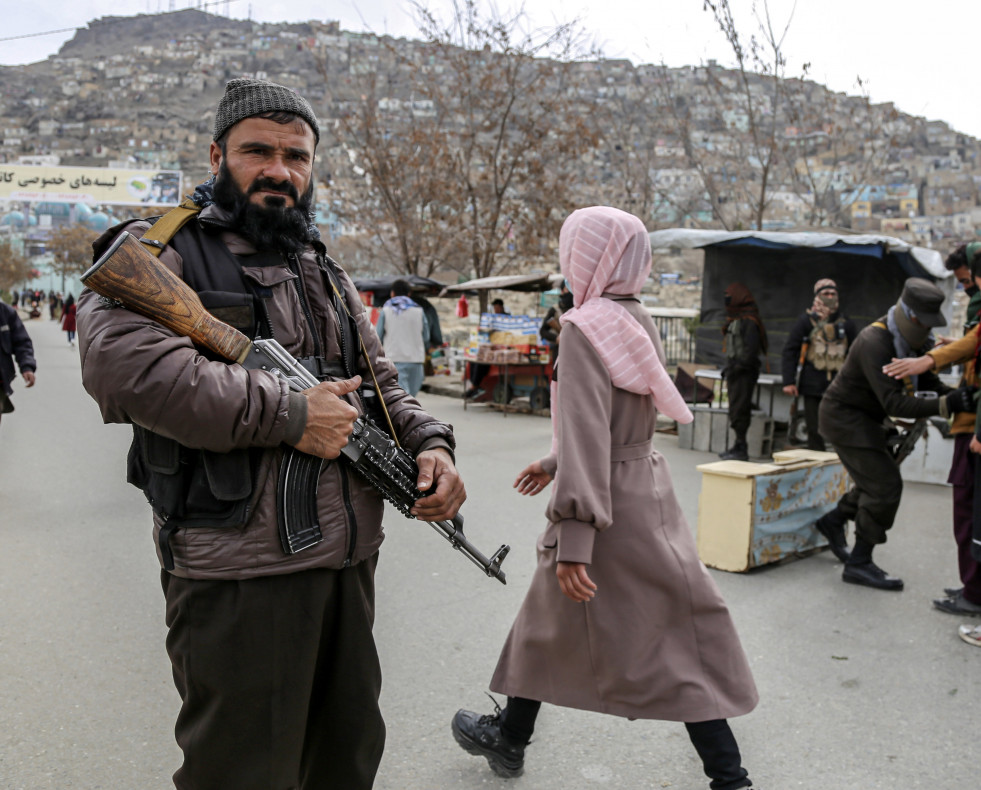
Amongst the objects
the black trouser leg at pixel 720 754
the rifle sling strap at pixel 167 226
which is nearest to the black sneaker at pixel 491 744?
the black trouser leg at pixel 720 754

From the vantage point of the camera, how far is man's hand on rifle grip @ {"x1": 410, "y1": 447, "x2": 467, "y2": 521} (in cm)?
216

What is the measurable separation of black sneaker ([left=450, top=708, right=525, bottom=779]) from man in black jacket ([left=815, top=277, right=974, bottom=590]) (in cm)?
310

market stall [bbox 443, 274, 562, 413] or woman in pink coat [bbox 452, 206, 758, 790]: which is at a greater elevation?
woman in pink coat [bbox 452, 206, 758, 790]

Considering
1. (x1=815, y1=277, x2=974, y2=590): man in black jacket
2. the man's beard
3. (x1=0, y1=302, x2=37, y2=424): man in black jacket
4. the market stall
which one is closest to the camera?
the man's beard

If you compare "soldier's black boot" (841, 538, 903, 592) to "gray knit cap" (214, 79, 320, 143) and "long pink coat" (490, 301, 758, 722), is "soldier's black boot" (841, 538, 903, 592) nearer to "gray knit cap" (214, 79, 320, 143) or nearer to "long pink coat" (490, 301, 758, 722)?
"long pink coat" (490, 301, 758, 722)

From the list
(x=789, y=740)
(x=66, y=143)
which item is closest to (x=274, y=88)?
(x=789, y=740)

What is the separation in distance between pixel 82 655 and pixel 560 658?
2.48m

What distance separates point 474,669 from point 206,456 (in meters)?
2.46

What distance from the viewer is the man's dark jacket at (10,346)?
750 centimetres

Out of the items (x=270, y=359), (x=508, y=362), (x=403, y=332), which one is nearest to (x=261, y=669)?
(x=270, y=359)

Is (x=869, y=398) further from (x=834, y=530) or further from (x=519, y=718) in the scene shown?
(x=519, y=718)

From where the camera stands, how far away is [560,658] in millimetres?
2744

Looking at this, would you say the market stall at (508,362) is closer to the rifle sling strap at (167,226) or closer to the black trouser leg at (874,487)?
the black trouser leg at (874,487)

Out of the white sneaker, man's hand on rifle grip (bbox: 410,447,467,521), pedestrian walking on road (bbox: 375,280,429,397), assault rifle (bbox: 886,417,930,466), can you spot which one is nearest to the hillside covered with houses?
pedestrian walking on road (bbox: 375,280,429,397)
